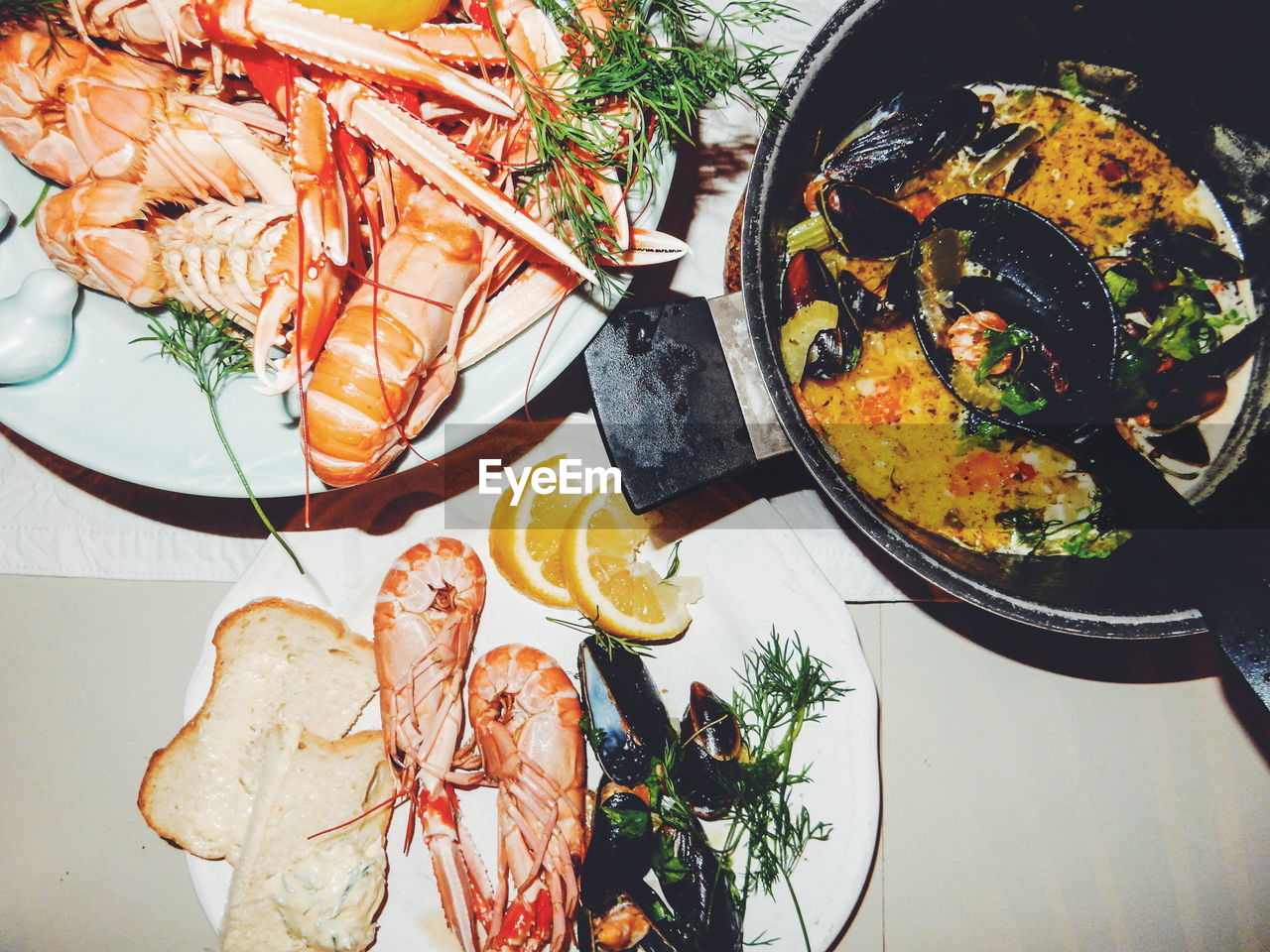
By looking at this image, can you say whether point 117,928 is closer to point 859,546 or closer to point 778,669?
point 778,669

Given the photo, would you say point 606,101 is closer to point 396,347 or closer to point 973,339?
point 396,347

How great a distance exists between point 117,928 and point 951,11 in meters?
2.05

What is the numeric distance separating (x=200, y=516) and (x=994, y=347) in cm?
135

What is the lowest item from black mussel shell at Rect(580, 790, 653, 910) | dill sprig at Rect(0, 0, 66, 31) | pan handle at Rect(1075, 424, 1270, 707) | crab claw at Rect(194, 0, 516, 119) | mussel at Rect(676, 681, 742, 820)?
black mussel shell at Rect(580, 790, 653, 910)

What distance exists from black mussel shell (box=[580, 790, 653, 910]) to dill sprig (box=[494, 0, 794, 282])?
837mm

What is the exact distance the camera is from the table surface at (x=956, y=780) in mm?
1350

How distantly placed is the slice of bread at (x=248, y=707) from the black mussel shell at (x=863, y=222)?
1.02 metres

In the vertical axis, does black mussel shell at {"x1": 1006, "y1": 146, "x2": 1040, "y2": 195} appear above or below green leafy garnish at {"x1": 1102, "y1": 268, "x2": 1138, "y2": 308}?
above

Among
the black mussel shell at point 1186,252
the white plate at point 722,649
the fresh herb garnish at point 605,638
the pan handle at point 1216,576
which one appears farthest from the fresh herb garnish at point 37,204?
the black mussel shell at point 1186,252

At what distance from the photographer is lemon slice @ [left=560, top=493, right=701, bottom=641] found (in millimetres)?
1187

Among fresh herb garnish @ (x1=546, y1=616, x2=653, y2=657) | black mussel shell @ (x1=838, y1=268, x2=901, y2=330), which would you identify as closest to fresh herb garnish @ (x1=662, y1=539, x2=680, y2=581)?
fresh herb garnish @ (x1=546, y1=616, x2=653, y2=657)

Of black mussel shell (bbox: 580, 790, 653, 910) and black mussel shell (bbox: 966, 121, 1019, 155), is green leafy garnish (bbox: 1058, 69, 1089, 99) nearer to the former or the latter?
black mussel shell (bbox: 966, 121, 1019, 155)

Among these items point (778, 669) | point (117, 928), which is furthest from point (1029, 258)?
point (117, 928)

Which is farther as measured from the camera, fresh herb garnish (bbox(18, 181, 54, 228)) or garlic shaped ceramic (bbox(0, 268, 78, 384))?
fresh herb garnish (bbox(18, 181, 54, 228))
